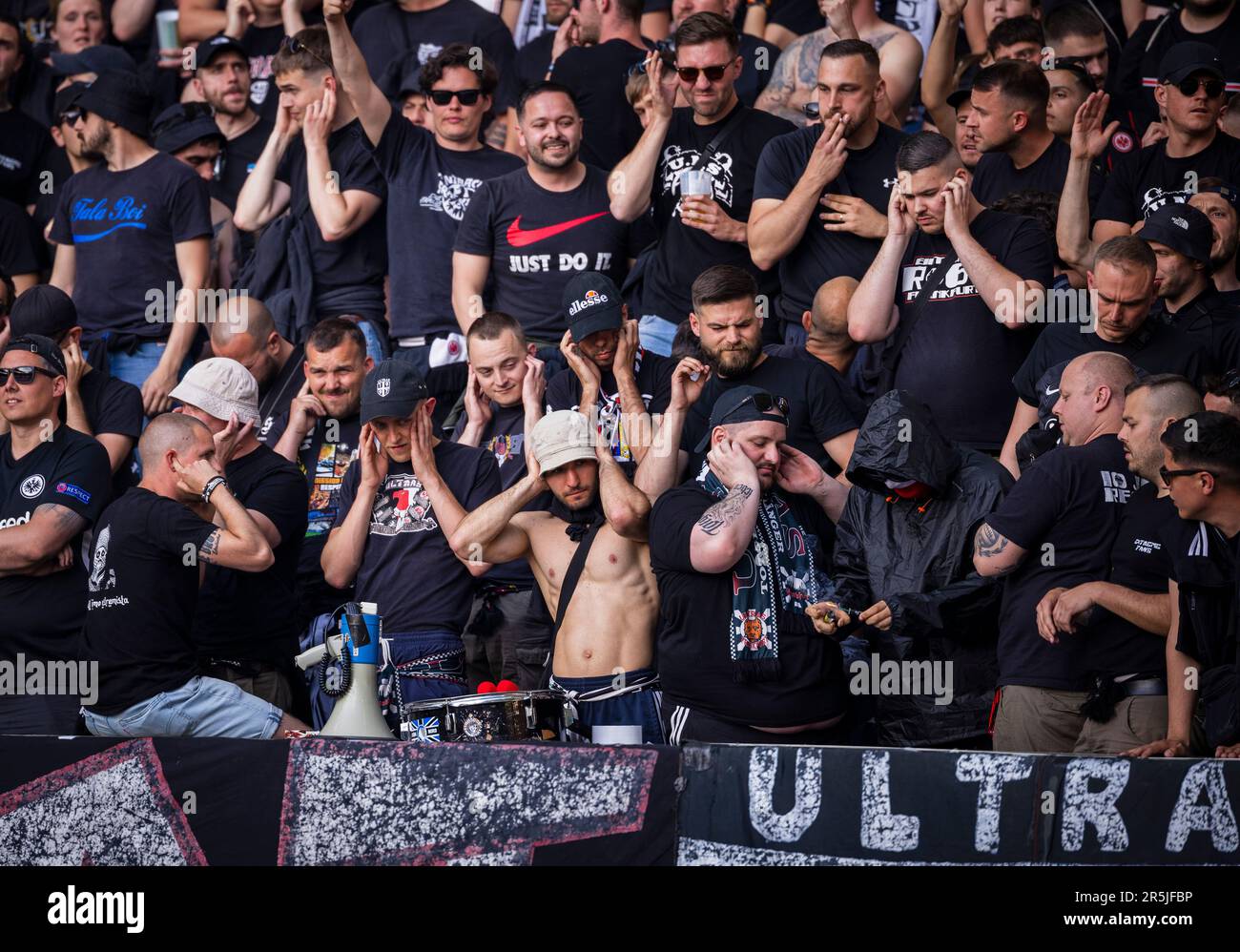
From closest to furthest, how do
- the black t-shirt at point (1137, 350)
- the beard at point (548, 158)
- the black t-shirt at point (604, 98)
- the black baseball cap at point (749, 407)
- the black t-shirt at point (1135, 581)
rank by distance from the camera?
1. the black t-shirt at point (1135, 581)
2. the black baseball cap at point (749, 407)
3. the black t-shirt at point (1137, 350)
4. the beard at point (548, 158)
5. the black t-shirt at point (604, 98)

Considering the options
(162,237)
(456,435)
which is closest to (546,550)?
(456,435)

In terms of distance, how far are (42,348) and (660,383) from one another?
313 cm

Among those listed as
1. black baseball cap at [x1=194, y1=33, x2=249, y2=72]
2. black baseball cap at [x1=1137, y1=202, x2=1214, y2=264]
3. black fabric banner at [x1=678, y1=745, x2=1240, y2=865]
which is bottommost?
black fabric banner at [x1=678, y1=745, x2=1240, y2=865]

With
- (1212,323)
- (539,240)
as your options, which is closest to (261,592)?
(539,240)

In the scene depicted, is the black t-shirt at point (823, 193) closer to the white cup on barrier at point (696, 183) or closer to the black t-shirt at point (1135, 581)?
the white cup on barrier at point (696, 183)

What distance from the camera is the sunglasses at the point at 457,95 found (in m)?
9.57

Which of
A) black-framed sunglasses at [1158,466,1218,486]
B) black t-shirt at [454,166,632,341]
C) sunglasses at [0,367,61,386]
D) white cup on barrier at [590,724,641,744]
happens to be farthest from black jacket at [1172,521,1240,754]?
sunglasses at [0,367,61,386]

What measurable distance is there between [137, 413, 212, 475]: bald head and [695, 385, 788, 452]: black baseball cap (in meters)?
2.33

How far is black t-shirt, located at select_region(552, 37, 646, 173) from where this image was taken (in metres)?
10.1

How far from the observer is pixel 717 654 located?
22.0 feet

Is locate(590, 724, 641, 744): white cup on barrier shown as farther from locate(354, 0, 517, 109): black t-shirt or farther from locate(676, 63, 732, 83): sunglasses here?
locate(354, 0, 517, 109): black t-shirt

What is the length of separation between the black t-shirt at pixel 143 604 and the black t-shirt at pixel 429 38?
16.3 ft

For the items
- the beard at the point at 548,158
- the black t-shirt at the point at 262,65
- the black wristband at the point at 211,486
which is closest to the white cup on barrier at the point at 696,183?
the beard at the point at 548,158

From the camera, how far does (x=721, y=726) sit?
671cm
